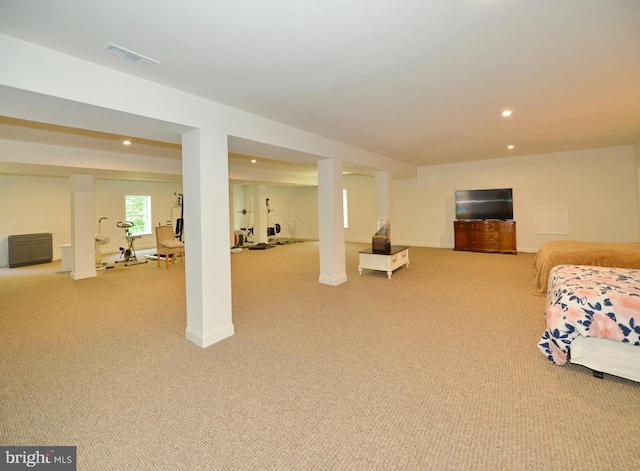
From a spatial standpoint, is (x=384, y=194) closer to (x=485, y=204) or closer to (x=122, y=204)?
(x=485, y=204)

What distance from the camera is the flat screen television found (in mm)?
7691

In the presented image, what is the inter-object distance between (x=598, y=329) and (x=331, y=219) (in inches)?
138

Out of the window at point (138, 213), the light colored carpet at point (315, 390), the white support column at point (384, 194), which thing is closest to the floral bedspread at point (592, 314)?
the light colored carpet at point (315, 390)

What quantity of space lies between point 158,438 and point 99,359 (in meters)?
1.41

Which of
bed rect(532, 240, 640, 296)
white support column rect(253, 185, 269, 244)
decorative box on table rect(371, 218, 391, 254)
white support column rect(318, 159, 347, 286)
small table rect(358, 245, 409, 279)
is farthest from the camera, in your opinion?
white support column rect(253, 185, 269, 244)

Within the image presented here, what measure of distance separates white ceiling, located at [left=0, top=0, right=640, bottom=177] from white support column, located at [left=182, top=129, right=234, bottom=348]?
566mm

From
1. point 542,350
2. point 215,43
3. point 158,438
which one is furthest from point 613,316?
point 215,43

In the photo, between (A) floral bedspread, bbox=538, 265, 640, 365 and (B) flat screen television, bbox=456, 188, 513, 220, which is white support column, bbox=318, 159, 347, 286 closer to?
(A) floral bedspread, bbox=538, 265, 640, 365

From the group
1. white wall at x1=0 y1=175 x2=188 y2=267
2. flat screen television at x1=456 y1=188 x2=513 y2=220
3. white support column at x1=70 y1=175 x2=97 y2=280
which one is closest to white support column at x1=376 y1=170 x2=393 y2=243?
flat screen television at x1=456 y1=188 x2=513 y2=220

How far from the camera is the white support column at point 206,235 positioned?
295 centimetres

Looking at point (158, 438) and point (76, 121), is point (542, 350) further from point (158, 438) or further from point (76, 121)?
point (76, 121)

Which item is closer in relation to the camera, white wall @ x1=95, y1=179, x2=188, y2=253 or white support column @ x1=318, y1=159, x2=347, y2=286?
white support column @ x1=318, y1=159, x2=347, y2=286

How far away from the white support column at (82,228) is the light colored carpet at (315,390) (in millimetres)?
1818

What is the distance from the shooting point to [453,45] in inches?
87.1
